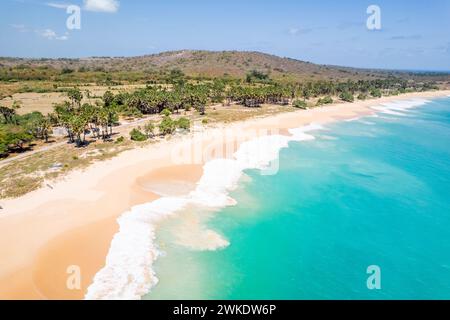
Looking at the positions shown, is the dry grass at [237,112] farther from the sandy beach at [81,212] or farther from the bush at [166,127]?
the sandy beach at [81,212]

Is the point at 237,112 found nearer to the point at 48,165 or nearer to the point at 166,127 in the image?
the point at 166,127

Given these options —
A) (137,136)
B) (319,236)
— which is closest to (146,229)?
(319,236)

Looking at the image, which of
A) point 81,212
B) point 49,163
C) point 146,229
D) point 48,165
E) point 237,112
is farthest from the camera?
point 237,112

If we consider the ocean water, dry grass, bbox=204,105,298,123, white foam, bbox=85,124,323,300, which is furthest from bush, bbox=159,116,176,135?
the ocean water

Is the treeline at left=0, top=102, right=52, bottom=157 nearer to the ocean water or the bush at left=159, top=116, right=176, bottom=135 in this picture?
the bush at left=159, top=116, right=176, bottom=135

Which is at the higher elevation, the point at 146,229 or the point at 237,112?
the point at 237,112

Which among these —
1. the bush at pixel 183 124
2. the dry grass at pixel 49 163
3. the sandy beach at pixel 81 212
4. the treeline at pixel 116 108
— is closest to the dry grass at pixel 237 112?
the treeline at pixel 116 108
